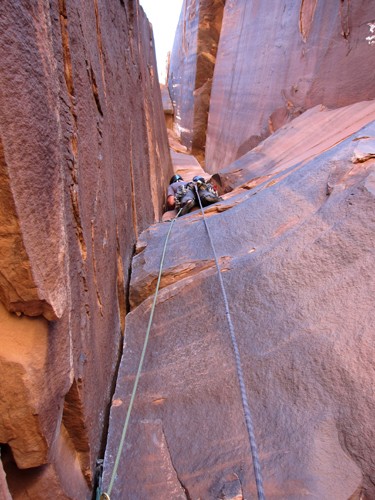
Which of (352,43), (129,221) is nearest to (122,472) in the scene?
(129,221)

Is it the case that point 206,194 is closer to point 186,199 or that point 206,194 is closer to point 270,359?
point 186,199

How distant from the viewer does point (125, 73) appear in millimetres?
3125

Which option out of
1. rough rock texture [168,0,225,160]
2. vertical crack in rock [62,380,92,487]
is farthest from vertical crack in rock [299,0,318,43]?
vertical crack in rock [62,380,92,487]

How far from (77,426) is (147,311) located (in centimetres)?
89

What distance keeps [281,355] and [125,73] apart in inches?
106

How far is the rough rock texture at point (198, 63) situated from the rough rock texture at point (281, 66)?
1504 millimetres

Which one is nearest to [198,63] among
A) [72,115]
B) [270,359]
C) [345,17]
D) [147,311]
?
[345,17]

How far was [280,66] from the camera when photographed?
262 inches

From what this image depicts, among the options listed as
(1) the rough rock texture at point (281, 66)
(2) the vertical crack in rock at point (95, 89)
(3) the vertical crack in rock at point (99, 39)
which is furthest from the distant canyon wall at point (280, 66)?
(2) the vertical crack in rock at point (95, 89)

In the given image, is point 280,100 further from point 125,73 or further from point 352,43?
point 125,73

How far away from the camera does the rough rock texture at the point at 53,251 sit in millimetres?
934

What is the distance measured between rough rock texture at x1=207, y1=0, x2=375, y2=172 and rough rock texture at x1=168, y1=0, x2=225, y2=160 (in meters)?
1.50

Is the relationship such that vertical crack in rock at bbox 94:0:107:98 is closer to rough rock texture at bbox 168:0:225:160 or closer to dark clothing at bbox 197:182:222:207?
dark clothing at bbox 197:182:222:207

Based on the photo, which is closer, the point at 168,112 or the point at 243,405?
the point at 243,405
